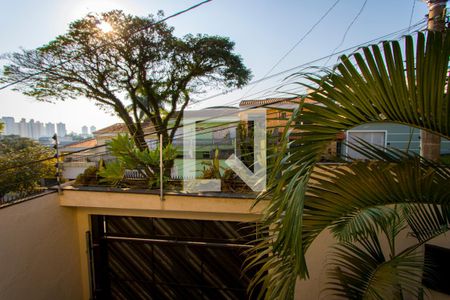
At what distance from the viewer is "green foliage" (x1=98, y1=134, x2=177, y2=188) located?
369 centimetres

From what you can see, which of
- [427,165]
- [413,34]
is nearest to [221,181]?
[427,165]

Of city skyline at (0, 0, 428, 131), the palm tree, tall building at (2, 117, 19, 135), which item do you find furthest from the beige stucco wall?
tall building at (2, 117, 19, 135)

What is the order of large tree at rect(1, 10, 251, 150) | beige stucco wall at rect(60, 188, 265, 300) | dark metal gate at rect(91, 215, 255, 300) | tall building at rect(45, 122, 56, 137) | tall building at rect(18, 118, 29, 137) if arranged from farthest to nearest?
tall building at rect(18, 118, 29, 137) < large tree at rect(1, 10, 251, 150) < dark metal gate at rect(91, 215, 255, 300) < tall building at rect(45, 122, 56, 137) < beige stucco wall at rect(60, 188, 265, 300)

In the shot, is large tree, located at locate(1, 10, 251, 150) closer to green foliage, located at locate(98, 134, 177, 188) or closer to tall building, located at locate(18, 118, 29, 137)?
tall building, located at locate(18, 118, 29, 137)

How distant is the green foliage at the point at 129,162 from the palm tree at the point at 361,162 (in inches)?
108

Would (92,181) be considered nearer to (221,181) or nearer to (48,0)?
(221,181)

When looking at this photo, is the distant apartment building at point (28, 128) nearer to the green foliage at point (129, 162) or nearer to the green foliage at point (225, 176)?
the green foliage at point (129, 162)

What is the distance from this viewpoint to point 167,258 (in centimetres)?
410

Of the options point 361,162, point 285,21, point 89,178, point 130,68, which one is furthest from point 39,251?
point 130,68

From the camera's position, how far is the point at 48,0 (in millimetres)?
3555

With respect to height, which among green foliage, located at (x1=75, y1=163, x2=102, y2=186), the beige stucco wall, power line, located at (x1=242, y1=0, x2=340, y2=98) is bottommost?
the beige stucco wall

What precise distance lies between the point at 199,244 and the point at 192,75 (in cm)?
741

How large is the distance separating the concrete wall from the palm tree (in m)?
3.36

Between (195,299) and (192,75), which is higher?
(192,75)
